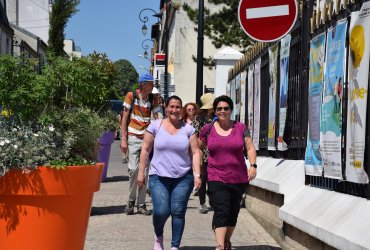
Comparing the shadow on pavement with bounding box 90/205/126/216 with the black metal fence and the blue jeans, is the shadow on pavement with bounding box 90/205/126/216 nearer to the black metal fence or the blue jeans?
the black metal fence

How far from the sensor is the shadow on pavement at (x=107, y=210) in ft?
37.4

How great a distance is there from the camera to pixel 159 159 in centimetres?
768

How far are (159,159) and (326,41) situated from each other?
2.08 m

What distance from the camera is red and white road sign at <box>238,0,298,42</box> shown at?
7805 millimetres

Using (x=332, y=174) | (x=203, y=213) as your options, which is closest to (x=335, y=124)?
(x=332, y=174)

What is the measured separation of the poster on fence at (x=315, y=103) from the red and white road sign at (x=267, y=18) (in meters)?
0.45

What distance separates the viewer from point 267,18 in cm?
784

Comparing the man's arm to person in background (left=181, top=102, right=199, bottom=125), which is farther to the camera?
person in background (left=181, top=102, right=199, bottom=125)

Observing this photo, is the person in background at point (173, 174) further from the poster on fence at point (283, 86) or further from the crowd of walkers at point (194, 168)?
the poster on fence at point (283, 86)

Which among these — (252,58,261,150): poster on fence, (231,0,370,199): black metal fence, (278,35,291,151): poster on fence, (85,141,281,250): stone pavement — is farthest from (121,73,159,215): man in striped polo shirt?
(278,35,291,151): poster on fence

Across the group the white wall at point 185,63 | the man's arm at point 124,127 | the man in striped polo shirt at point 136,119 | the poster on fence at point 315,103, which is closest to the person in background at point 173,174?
the poster on fence at point 315,103

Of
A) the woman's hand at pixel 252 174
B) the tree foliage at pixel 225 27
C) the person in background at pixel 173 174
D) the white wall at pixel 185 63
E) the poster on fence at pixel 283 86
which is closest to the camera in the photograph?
the woman's hand at pixel 252 174

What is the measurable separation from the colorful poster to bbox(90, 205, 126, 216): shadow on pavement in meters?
2.76

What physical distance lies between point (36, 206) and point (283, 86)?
172 inches
